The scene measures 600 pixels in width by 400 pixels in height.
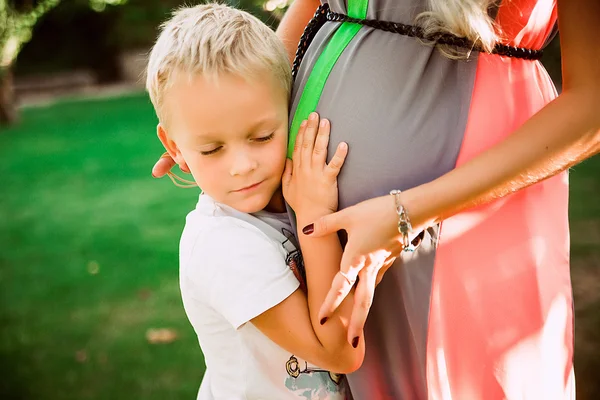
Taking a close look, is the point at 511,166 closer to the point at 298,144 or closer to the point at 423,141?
the point at 423,141

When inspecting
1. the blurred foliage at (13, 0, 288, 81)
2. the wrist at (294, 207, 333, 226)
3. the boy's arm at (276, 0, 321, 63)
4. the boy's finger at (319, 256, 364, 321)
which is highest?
the boy's arm at (276, 0, 321, 63)

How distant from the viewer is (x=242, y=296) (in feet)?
4.68

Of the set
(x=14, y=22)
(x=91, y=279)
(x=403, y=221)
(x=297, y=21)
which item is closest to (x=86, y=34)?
(x=14, y=22)

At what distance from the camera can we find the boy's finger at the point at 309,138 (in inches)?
57.8

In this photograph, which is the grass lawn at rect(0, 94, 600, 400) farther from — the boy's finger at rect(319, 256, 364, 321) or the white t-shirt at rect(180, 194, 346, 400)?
the boy's finger at rect(319, 256, 364, 321)

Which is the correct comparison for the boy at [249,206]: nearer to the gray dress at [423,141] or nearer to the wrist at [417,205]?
the gray dress at [423,141]

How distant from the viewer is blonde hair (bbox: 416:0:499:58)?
51.1 inches

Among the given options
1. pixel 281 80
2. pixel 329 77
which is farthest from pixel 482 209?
pixel 281 80

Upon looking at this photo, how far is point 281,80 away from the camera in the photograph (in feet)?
5.12

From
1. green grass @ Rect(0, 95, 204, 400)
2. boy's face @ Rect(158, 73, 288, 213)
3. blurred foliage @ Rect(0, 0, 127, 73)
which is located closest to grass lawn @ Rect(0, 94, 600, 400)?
green grass @ Rect(0, 95, 204, 400)

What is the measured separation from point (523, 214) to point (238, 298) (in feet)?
2.29

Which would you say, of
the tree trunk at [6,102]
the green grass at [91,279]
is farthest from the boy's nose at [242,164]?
the tree trunk at [6,102]

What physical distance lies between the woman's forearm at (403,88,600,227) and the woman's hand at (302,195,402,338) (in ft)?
0.20

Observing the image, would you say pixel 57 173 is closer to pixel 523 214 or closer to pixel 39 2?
pixel 39 2
